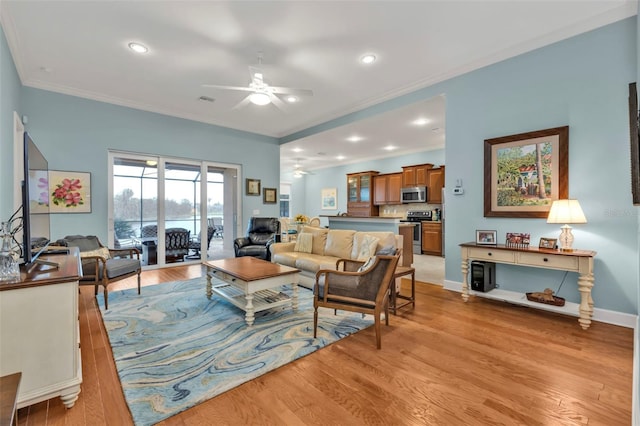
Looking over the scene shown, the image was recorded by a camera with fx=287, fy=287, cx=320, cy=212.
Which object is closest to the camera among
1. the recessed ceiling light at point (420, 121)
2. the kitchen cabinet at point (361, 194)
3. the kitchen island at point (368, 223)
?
the recessed ceiling light at point (420, 121)

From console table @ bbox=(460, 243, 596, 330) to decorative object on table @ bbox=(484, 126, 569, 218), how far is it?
1.70ft

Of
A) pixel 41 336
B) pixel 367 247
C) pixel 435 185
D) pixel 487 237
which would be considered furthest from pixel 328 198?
pixel 41 336

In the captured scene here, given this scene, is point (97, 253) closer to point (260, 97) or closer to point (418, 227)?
point (260, 97)

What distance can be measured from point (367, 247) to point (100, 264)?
3.47 m

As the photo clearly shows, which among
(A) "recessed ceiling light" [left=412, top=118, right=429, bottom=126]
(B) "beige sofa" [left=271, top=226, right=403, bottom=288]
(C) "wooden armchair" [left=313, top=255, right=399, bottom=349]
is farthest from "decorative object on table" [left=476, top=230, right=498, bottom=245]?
(A) "recessed ceiling light" [left=412, top=118, right=429, bottom=126]

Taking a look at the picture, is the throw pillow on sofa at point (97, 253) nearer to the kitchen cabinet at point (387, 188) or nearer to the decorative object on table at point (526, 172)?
the decorative object on table at point (526, 172)

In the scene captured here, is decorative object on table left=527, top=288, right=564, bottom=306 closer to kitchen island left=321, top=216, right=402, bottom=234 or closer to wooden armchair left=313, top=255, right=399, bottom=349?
wooden armchair left=313, top=255, right=399, bottom=349

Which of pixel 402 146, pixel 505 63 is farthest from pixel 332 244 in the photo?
pixel 402 146

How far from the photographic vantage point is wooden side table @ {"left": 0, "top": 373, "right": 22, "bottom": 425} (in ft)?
2.85

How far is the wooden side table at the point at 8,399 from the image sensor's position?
869 mm

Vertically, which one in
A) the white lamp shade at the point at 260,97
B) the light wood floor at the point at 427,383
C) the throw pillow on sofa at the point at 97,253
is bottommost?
the light wood floor at the point at 427,383

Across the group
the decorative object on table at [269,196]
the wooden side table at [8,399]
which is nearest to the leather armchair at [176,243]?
the decorative object on table at [269,196]

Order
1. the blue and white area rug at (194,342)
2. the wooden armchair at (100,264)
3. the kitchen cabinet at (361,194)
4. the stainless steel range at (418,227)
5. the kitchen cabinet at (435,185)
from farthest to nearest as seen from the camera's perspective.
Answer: the kitchen cabinet at (361,194)
the stainless steel range at (418,227)
the kitchen cabinet at (435,185)
the wooden armchair at (100,264)
the blue and white area rug at (194,342)

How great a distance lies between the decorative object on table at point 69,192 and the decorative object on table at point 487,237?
6.19m
